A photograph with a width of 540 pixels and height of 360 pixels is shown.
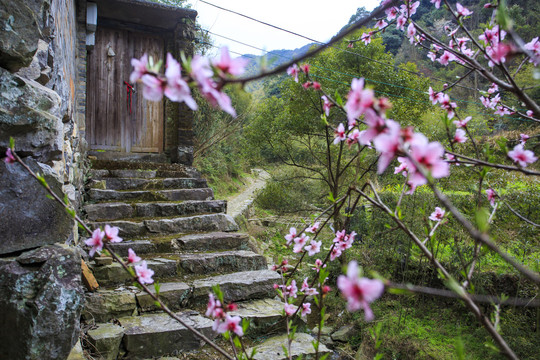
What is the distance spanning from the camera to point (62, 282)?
1.33m

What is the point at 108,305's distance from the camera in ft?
7.88

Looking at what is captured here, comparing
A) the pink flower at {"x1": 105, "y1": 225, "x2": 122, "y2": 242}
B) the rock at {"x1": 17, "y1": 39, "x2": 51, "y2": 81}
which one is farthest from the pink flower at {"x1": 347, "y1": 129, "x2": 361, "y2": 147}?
the rock at {"x1": 17, "y1": 39, "x2": 51, "y2": 81}

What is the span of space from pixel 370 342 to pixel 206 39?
8201 millimetres

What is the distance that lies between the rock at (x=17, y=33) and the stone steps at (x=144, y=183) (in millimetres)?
3039

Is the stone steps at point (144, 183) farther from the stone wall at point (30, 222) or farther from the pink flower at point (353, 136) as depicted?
the pink flower at point (353, 136)

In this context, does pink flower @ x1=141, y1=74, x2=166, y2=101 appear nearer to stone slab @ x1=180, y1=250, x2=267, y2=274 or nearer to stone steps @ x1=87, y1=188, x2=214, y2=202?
stone slab @ x1=180, y1=250, x2=267, y2=274

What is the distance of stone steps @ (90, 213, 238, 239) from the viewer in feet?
11.1

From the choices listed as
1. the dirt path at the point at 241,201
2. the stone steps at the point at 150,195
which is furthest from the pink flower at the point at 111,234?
the dirt path at the point at 241,201

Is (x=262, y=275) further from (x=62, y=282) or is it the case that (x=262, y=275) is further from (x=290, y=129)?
(x=290, y=129)

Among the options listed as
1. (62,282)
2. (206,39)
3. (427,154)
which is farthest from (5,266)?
(206,39)

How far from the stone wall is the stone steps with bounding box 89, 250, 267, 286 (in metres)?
1.48

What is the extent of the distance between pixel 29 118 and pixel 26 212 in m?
0.34

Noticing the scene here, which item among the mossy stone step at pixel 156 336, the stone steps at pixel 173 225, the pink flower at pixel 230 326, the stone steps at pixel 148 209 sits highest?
the pink flower at pixel 230 326

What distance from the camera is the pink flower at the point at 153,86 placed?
57cm
